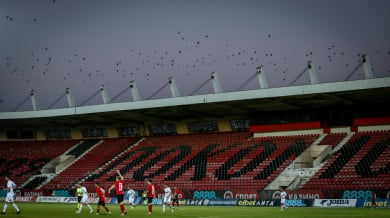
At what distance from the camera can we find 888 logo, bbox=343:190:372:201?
40594 millimetres

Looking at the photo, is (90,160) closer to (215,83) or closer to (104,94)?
(104,94)

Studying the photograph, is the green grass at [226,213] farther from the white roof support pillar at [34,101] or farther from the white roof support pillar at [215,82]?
the white roof support pillar at [34,101]

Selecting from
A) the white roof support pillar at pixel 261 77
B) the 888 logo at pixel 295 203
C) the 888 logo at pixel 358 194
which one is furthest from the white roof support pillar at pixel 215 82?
the 888 logo at pixel 358 194

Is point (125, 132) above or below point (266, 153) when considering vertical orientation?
above

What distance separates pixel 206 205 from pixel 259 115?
15.8m

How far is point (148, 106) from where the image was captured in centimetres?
5591

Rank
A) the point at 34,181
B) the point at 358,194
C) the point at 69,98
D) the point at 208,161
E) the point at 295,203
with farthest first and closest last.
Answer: the point at 69,98, the point at 34,181, the point at 208,161, the point at 295,203, the point at 358,194

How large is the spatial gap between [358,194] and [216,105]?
59.5ft

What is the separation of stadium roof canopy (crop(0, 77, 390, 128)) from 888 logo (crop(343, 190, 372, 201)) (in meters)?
8.60

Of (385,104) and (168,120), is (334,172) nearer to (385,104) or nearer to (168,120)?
(385,104)

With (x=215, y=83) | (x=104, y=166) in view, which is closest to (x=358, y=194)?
(x=215, y=83)

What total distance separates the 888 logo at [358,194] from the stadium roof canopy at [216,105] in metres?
8.60

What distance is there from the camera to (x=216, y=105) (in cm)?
5488

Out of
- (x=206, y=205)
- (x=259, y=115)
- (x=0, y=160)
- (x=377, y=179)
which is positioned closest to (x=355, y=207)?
(x=377, y=179)
